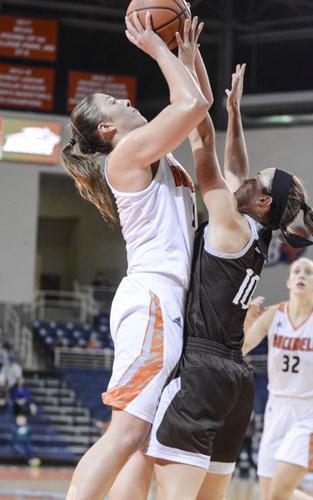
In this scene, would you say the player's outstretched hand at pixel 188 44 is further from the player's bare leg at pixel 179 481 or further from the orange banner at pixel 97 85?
the orange banner at pixel 97 85

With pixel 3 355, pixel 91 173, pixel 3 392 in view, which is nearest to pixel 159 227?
pixel 91 173

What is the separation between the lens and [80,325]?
2134cm

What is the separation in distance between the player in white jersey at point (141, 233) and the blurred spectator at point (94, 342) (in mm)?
15472

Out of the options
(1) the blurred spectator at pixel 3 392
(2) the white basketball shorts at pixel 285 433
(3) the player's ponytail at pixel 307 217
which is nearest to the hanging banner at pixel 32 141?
(1) the blurred spectator at pixel 3 392

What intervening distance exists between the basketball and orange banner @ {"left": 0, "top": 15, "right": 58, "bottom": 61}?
16360 mm

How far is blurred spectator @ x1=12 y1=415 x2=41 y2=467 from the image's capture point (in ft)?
49.2

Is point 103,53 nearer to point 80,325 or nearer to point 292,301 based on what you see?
point 80,325

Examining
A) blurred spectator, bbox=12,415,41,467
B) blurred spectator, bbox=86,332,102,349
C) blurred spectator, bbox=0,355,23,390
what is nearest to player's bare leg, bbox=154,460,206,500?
blurred spectator, bbox=12,415,41,467

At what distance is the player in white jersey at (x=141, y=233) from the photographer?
11.9 ft

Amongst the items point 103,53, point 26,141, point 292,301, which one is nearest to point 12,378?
point 26,141

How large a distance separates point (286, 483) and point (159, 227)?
10.3ft

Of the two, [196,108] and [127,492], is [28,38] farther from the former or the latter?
[127,492]

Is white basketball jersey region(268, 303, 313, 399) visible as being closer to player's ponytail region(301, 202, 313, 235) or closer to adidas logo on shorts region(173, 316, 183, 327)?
player's ponytail region(301, 202, 313, 235)

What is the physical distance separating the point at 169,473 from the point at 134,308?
0.69 metres
